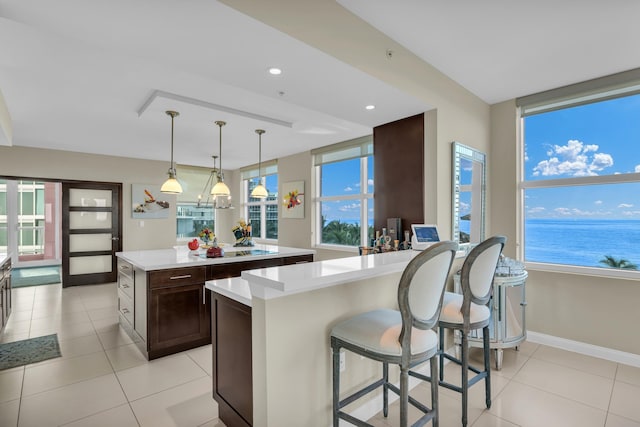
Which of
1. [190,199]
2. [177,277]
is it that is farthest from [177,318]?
[190,199]

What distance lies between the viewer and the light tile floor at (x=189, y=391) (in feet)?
7.02

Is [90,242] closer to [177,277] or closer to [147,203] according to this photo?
[147,203]

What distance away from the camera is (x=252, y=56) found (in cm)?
207

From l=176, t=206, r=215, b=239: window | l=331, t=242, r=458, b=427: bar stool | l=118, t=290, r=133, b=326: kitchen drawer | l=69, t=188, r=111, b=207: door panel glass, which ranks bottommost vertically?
l=118, t=290, r=133, b=326: kitchen drawer

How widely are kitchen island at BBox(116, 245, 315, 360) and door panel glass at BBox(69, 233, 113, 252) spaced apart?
3621 millimetres

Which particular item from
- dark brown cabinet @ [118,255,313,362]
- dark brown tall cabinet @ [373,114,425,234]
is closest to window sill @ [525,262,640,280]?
dark brown tall cabinet @ [373,114,425,234]

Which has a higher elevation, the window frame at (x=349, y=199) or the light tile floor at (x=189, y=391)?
the window frame at (x=349, y=199)

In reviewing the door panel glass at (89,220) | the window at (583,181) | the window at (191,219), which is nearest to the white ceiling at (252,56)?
the window at (583,181)

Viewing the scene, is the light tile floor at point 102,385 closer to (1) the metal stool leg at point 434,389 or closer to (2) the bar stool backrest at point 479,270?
(1) the metal stool leg at point 434,389

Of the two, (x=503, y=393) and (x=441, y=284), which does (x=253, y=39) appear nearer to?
(x=441, y=284)

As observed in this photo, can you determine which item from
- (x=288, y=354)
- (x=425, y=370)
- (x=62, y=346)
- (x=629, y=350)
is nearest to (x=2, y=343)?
(x=62, y=346)

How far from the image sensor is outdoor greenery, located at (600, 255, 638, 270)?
3.02 meters

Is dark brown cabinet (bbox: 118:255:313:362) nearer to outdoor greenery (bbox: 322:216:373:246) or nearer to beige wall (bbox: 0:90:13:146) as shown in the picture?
beige wall (bbox: 0:90:13:146)

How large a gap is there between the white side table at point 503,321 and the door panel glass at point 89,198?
685 cm
